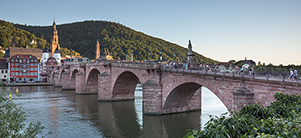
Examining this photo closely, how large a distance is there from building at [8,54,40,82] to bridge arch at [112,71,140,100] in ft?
215

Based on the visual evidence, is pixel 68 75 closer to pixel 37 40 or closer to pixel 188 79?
pixel 188 79

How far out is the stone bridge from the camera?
52.4 ft

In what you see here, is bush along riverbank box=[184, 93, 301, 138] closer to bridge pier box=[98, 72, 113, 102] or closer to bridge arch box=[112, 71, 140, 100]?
bridge arch box=[112, 71, 140, 100]

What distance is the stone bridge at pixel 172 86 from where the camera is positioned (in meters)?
16.0

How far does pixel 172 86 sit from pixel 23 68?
3367 inches

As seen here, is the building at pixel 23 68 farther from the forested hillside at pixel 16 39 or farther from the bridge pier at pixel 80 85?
the forested hillside at pixel 16 39

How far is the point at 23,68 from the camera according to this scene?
3728 inches

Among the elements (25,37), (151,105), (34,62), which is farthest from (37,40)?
(151,105)

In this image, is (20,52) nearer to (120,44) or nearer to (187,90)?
(120,44)

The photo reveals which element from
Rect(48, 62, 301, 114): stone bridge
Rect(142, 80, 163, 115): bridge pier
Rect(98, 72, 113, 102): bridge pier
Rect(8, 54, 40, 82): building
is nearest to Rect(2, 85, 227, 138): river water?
Rect(142, 80, 163, 115): bridge pier

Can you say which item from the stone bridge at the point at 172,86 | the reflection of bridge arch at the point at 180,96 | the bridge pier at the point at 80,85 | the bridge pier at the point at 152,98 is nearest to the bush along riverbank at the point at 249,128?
the stone bridge at the point at 172,86

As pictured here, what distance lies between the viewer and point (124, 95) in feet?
135

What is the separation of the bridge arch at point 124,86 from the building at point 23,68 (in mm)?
65556

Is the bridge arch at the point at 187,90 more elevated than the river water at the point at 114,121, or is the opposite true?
the bridge arch at the point at 187,90
